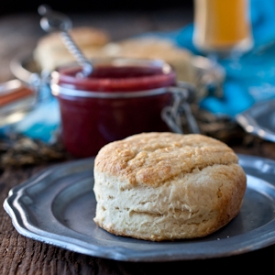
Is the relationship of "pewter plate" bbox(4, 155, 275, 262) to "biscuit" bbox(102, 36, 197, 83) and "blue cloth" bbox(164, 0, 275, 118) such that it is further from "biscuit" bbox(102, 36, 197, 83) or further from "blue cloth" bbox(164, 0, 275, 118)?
"biscuit" bbox(102, 36, 197, 83)

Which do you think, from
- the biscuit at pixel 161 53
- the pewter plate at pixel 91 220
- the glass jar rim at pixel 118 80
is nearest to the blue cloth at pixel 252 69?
the biscuit at pixel 161 53

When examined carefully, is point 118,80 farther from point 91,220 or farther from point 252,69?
point 252,69

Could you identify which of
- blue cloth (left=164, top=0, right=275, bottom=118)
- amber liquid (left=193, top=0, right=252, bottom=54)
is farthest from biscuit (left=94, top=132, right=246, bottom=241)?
amber liquid (left=193, top=0, right=252, bottom=54)

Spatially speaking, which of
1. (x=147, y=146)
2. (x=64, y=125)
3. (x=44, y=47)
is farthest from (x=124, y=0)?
(x=147, y=146)

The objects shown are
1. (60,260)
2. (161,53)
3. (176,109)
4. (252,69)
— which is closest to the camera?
(60,260)

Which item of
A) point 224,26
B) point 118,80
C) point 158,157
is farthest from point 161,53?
point 158,157

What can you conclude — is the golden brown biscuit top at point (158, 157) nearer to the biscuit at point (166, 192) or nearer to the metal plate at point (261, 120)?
the biscuit at point (166, 192)
